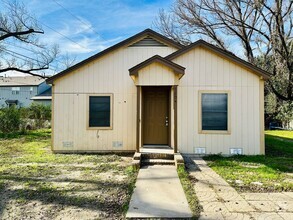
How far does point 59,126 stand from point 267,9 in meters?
15.5

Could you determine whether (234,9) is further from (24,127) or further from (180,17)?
(24,127)

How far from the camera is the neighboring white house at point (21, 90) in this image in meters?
39.4

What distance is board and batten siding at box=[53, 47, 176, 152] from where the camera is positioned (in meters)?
9.16

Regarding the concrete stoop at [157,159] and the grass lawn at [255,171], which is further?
the concrete stoop at [157,159]

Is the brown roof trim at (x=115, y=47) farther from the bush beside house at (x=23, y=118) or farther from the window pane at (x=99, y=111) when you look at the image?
the bush beside house at (x=23, y=118)

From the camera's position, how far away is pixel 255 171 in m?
6.41

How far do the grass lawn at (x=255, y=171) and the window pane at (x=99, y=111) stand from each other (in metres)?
4.08

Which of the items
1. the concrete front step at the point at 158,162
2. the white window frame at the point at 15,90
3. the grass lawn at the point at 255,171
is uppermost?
the white window frame at the point at 15,90

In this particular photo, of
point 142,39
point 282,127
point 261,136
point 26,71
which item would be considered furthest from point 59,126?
point 282,127

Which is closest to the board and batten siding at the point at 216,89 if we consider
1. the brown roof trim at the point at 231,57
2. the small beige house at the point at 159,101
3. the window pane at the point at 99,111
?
the small beige house at the point at 159,101

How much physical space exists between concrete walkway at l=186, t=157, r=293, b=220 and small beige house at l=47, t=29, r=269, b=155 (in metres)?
3.18

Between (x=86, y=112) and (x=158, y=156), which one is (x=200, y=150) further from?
(x=86, y=112)

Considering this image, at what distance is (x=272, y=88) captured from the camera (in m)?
17.2

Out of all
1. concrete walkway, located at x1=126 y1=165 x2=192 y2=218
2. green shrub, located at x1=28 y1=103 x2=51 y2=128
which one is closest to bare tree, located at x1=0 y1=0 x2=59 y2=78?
green shrub, located at x1=28 y1=103 x2=51 y2=128
